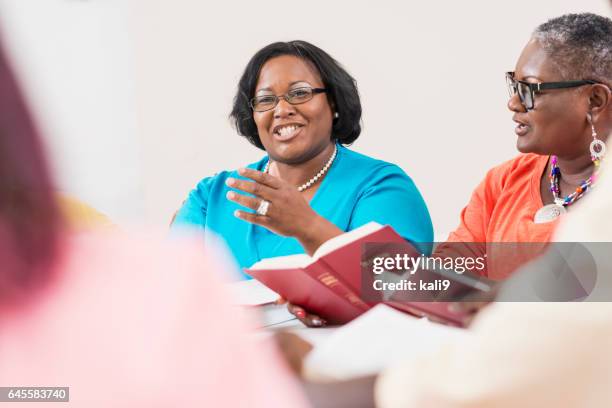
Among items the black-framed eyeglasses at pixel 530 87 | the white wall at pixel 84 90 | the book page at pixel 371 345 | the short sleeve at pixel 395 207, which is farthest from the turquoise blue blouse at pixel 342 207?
the white wall at pixel 84 90

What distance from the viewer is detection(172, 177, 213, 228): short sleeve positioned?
1.88 metres

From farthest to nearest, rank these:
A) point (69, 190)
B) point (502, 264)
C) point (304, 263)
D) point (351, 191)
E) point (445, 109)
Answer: point (445, 109)
point (351, 191)
point (502, 264)
point (304, 263)
point (69, 190)

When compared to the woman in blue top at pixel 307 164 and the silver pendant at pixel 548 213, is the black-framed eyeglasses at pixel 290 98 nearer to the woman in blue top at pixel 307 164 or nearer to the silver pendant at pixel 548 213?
the woman in blue top at pixel 307 164

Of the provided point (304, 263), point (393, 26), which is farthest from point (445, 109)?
point (304, 263)

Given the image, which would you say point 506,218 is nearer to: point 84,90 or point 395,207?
point 395,207

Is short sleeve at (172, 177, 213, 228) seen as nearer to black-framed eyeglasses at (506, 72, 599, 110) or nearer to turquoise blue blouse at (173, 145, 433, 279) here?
turquoise blue blouse at (173, 145, 433, 279)

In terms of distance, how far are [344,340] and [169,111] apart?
1.93 meters

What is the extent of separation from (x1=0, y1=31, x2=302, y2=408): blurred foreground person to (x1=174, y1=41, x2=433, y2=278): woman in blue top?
52.4 inches

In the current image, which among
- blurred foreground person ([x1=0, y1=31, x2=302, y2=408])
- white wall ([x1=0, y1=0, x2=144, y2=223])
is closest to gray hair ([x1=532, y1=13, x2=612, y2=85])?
white wall ([x1=0, y1=0, x2=144, y2=223])

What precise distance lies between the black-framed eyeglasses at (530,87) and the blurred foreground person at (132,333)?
1.23 m

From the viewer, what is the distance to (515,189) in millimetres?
1514

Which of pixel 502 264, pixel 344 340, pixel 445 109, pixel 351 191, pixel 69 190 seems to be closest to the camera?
pixel 69 190

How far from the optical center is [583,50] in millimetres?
1369

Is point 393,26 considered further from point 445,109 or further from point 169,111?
Answer: point 169,111
